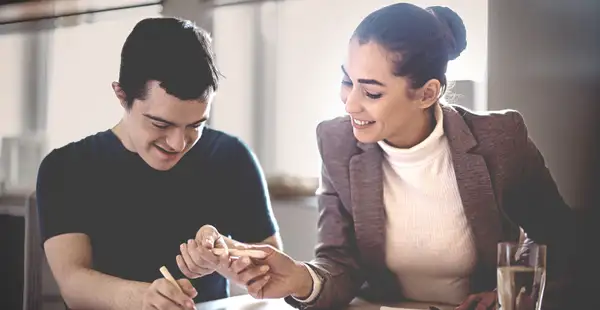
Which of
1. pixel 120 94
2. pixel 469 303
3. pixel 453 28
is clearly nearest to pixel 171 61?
pixel 120 94

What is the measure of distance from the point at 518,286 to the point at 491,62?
1.44 ft

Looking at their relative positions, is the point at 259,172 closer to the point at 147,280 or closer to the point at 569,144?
the point at 147,280

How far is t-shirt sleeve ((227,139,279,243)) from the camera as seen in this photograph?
1.81 meters

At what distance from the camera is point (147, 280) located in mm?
1841

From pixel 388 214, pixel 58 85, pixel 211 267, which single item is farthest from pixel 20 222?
pixel 388 214

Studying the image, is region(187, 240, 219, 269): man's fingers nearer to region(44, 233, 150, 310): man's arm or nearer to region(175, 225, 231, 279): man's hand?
region(175, 225, 231, 279): man's hand

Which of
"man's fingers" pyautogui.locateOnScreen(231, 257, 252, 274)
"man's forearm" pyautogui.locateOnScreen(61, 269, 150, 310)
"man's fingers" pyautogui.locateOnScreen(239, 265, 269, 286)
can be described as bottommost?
"man's forearm" pyautogui.locateOnScreen(61, 269, 150, 310)

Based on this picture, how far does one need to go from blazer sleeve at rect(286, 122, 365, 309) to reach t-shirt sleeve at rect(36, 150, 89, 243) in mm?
614

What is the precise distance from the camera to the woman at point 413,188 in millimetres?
1536

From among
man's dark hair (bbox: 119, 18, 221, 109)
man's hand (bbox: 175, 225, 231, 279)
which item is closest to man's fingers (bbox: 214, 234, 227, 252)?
man's hand (bbox: 175, 225, 231, 279)

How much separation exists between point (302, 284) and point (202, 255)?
0.78ft

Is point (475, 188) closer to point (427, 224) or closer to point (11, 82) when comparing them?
point (427, 224)

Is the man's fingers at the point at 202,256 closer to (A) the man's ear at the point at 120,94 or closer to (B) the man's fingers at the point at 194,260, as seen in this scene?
(B) the man's fingers at the point at 194,260

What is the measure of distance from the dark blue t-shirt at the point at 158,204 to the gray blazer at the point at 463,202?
0.67ft
